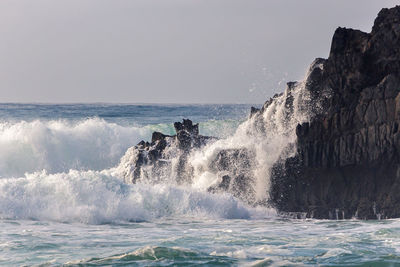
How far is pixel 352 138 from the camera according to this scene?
15.5 metres

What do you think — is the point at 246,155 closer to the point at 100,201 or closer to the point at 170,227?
the point at 170,227

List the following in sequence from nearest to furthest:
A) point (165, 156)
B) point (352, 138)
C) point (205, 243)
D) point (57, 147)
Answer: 1. point (205, 243)
2. point (352, 138)
3. point (165, 156)
4. point (57, 147)

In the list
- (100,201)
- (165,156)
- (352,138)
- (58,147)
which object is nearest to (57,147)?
(58,147)

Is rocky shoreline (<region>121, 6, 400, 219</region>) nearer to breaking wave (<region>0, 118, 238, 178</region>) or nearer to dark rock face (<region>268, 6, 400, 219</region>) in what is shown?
dark rock face (<region>268, 6, 400, 219</region>)

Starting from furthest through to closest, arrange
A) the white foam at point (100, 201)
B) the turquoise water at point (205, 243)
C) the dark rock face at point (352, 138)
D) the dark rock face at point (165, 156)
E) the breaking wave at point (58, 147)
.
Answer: the breaking wave at point (58, 147) < the dark rock face at point (165, 156) < the white foam at point (100, 201) < the dark rock face at point (352, 138) < the turquoise water at point (205, 243)

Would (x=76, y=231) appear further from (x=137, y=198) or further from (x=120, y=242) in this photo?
(x=137, y=198)

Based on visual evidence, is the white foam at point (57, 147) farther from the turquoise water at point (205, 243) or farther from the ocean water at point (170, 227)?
the turquoise water at point (205, 243)

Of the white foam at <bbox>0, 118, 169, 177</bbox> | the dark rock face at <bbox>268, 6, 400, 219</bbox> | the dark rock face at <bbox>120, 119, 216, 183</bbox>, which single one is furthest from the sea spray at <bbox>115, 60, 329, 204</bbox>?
the white foam at <bbox>0, 118, 169, 177</bbox>

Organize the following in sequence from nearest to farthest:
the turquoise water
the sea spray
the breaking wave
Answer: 1. the turquoise water
2. the sea spray
3. the breaking wave

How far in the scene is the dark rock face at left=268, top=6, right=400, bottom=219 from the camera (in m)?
15.1

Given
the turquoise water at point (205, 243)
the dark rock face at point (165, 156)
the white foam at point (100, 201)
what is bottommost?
the turquoise water at point (205, 243)

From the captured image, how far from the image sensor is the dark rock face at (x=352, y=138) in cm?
1506

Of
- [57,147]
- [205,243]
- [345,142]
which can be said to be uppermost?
[345,142]

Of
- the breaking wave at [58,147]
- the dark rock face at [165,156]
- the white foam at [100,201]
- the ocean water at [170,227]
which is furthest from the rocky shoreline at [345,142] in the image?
the breaking wave at [58,147]
